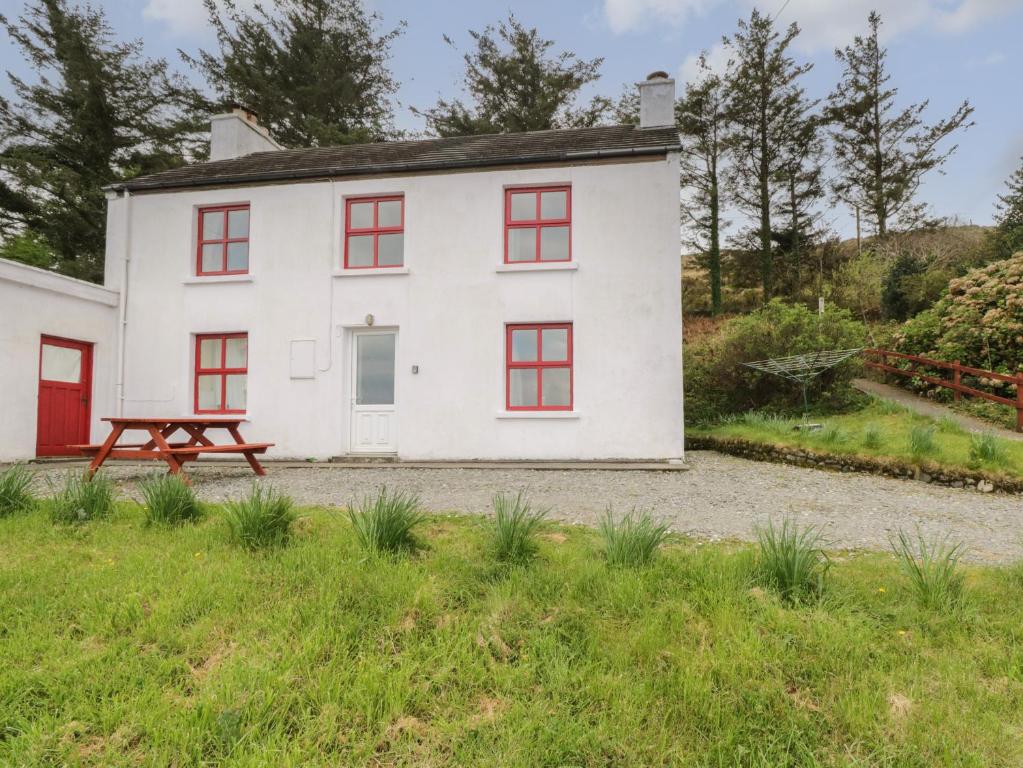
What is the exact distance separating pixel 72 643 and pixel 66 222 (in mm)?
24200

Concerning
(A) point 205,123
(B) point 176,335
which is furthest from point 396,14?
(B) point 176,335

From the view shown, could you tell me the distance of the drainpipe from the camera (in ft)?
38.8

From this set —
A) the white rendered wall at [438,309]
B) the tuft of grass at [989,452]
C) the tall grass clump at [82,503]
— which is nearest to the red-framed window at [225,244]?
the white rendered wall at [438,309]

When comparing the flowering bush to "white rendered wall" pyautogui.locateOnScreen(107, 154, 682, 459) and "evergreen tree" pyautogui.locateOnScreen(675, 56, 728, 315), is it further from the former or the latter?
"evergreen tree" pyautogui.locateOnScreen(675, 56, 728, 315)

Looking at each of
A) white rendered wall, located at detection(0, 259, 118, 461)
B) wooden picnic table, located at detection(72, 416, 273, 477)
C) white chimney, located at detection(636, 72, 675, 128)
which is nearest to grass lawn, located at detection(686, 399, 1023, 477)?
white chimney, located at detection(636, 72, 675, 128)

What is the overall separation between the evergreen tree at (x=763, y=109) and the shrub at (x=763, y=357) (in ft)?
41.3

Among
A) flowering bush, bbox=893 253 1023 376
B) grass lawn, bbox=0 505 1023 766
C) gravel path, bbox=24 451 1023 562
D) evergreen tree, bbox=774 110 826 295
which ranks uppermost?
evergreen tree, bbox=774 110 826 295

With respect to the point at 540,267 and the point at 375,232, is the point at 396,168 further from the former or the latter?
the point at 540,267

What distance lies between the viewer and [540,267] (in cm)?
1084

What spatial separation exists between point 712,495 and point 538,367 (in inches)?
179

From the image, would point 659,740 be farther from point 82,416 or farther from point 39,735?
point 82,416

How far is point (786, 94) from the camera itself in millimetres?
26016

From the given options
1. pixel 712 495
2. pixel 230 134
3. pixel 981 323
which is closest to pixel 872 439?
pixel 712 495

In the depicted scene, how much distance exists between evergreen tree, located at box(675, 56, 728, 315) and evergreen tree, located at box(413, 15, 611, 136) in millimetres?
4656
